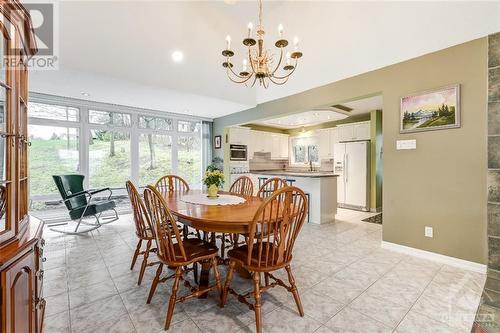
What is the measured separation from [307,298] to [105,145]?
16.2ft

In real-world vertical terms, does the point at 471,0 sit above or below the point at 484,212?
above

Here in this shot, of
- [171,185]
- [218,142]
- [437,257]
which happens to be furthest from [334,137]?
[171,185]

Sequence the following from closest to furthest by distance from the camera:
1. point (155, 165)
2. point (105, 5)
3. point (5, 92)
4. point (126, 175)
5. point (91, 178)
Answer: point (5, 92), point (105, 5), point (91, 178), point (126, 175), point (155, 165)

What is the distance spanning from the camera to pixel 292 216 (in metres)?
1.65

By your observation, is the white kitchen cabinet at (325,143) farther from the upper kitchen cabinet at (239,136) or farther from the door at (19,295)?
the door at (19,295)

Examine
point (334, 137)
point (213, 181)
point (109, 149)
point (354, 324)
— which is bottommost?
point (354, 324)

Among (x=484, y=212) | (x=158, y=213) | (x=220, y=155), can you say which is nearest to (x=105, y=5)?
(x=158, y=213)

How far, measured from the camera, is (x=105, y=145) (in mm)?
4949

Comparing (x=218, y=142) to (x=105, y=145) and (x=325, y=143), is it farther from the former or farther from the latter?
(x=325, y=143)

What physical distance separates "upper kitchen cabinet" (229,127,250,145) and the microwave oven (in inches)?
4.3

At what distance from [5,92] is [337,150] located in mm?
5982

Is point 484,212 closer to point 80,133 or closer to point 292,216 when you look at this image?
point 292,216

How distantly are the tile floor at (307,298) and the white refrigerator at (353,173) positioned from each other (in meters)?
2.71

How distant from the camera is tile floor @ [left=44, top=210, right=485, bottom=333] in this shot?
1.63 meters
